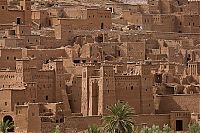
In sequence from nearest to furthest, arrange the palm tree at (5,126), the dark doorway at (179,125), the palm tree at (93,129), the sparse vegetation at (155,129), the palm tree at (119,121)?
the palm tree at (93,129) < the sparse vegetation at (155,129) < the palm tree at (119,121) < the palm tree at (5,126) < the dark doorway at (179,125)

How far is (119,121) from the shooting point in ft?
132

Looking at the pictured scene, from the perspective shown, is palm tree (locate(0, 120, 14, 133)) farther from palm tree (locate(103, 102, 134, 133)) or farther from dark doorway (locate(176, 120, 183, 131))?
dark doorway (locate(176, 120, 183, 131))

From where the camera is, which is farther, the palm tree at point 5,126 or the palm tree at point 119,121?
the palm tree at point 5,126

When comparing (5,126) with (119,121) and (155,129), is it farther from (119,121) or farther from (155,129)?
(155,129)

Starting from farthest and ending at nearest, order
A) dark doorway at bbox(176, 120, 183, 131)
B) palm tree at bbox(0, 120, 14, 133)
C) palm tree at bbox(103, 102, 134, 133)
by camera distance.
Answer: dark doorway at bbox(176, 120, 183, 131), palm tree at bbox(0, 120, 14, 133), palm tree at bbox(103, 102, 134, 133)

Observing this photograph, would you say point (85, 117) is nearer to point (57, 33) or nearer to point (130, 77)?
point (130, 77)

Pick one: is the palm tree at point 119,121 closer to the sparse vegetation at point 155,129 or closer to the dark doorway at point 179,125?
the sparse vegetation at point 155,129

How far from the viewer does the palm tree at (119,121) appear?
40031 millimetres

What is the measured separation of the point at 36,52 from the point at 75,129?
5.55 meters

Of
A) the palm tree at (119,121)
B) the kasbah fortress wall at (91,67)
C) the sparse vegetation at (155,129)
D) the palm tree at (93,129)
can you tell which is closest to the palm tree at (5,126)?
the kasbah fortress wall at (91,67)

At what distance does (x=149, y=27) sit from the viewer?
5303cm

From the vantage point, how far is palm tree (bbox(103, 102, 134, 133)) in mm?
40031

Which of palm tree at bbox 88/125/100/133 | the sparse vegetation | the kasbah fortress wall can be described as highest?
the kasbah fortress wall

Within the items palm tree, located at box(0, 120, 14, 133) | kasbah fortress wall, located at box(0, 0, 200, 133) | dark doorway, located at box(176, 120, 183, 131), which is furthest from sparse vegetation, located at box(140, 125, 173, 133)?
palm tree, located at box(0, 120, 14, 133)
